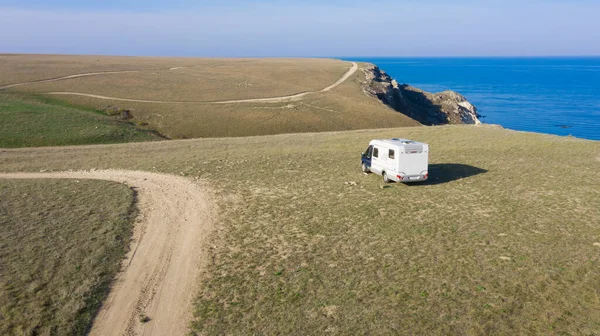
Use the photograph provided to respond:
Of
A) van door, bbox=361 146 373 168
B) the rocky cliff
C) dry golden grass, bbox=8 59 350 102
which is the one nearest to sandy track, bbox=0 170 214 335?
van door, bbox=361 146 373 168

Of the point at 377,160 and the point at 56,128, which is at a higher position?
the point at 377,160

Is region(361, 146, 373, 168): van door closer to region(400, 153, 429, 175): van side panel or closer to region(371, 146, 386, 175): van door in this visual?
region(371, 146, 386, 175): van door

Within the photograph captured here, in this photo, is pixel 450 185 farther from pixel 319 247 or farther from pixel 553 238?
pixel 319 247

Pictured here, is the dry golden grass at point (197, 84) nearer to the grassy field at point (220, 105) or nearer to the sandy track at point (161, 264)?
A: the grassy field at point (220, 105)

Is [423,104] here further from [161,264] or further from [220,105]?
[161,264]

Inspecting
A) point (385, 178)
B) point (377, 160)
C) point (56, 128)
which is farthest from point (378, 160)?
point (56, 128)

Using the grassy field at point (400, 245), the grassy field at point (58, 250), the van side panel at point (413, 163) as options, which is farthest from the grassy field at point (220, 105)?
the van side panel at point (413, 163)
